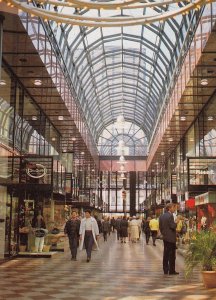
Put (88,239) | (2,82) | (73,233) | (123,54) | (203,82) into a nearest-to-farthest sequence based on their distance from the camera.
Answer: (88,239)
(2,82)
(73,233)
(203,82)
(123,54)

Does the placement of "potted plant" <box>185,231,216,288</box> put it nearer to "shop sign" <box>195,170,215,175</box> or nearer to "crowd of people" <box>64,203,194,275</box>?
"crowd of people" <box>64,203,194,275</box>

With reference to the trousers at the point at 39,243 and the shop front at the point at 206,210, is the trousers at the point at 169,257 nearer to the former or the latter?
the shop front at the point at 206,210

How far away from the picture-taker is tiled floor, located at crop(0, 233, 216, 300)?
30.8ft

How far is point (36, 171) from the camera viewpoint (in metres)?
17.5

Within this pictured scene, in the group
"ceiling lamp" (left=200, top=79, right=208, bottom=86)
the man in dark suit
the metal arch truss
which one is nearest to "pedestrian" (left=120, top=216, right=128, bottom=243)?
"ceiling lamp" (left=200, top=79, right=208, bottom=86)

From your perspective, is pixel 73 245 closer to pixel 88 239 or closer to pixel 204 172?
pixel 88 239

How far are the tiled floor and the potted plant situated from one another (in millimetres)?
301

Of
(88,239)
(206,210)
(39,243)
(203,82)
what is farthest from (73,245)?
(203,82)

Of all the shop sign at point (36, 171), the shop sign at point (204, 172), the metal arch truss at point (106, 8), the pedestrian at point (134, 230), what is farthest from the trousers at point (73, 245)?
the pedestrian at point (134, 230)

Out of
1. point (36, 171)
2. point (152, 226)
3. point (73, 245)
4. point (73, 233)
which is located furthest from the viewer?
point (152, 226)

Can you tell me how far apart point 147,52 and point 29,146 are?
15864 mm

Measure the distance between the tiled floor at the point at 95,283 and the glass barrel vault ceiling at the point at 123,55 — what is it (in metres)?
10.8

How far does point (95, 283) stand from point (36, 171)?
7140 millimetres

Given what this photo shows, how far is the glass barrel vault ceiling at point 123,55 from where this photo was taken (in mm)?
25547
